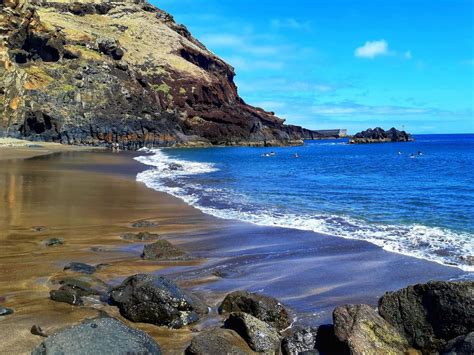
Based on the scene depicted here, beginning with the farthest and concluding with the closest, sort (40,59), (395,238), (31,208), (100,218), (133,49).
Answer: (133,49)
(40,59)
(31,208)
(100,218)
(395,238)

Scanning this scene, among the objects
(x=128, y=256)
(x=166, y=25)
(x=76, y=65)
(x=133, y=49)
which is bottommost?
(x=128, y=256)

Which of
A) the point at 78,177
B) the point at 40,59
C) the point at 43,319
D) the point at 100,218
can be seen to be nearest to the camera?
the point at 43,319

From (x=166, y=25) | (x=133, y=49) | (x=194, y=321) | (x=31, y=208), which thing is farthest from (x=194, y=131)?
(x=194, y=321)

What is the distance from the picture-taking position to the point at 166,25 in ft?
439

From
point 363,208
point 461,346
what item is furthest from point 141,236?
point 363,208

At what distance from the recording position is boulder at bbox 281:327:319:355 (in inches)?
222

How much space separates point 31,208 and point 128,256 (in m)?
6.83

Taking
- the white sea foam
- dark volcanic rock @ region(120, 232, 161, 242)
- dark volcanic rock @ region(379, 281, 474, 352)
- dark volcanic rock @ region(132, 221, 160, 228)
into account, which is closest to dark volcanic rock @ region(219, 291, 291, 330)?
dark volcanic rock @ region(379, 281, 474, 352)

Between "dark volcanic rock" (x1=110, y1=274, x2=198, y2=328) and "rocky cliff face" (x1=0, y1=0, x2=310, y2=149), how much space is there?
64134 mm

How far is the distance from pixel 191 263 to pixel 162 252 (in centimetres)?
74

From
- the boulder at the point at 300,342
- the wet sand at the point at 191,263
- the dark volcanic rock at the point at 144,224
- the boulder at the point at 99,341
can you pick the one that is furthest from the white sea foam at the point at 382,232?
the boulder at the point at 99,341

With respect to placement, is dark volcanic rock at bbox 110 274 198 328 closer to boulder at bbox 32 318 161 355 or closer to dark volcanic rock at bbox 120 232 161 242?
boulder at bbox 32 318 161 355

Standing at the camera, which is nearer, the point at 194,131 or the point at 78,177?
the point at 78,177

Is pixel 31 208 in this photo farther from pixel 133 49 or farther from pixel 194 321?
pixel 133 49
